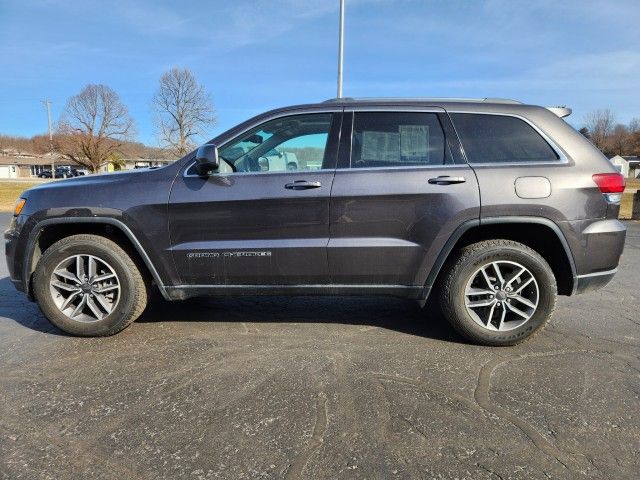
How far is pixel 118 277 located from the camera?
143 inches

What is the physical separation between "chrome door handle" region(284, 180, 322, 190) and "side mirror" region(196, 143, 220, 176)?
0.57 metres

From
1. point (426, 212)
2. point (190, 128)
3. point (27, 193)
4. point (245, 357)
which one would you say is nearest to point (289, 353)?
point (245, 357)

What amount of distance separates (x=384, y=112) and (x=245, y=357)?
7.12ft

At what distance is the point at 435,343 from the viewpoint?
362cm

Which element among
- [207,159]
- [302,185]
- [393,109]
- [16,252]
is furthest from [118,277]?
[393,109]

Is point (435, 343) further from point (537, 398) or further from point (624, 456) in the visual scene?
point (624, 456)

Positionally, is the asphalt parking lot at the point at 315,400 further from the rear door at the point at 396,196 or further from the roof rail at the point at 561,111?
the roof rail at the point at 561,111

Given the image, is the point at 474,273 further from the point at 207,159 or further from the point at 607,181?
the point at 207,159

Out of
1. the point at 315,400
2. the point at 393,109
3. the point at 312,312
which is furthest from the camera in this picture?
the point at 312,312

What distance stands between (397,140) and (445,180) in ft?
1.65

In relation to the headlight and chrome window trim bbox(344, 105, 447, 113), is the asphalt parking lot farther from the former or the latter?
chrome window trim bbox(344, 105, 447, 113)

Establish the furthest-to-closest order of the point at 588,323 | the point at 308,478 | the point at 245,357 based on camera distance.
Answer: the point at 588,323 < the point at 245,357 < the point at 308,478

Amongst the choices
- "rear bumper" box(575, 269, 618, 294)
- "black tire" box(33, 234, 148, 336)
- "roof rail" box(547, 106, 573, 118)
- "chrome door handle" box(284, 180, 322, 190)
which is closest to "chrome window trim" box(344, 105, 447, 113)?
"chrome door handle" box(284, 180, 322, 190)

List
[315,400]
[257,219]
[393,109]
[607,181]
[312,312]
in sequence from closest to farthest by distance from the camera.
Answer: [315,400], [607,181], [257,219], [393,109], [312,312]
